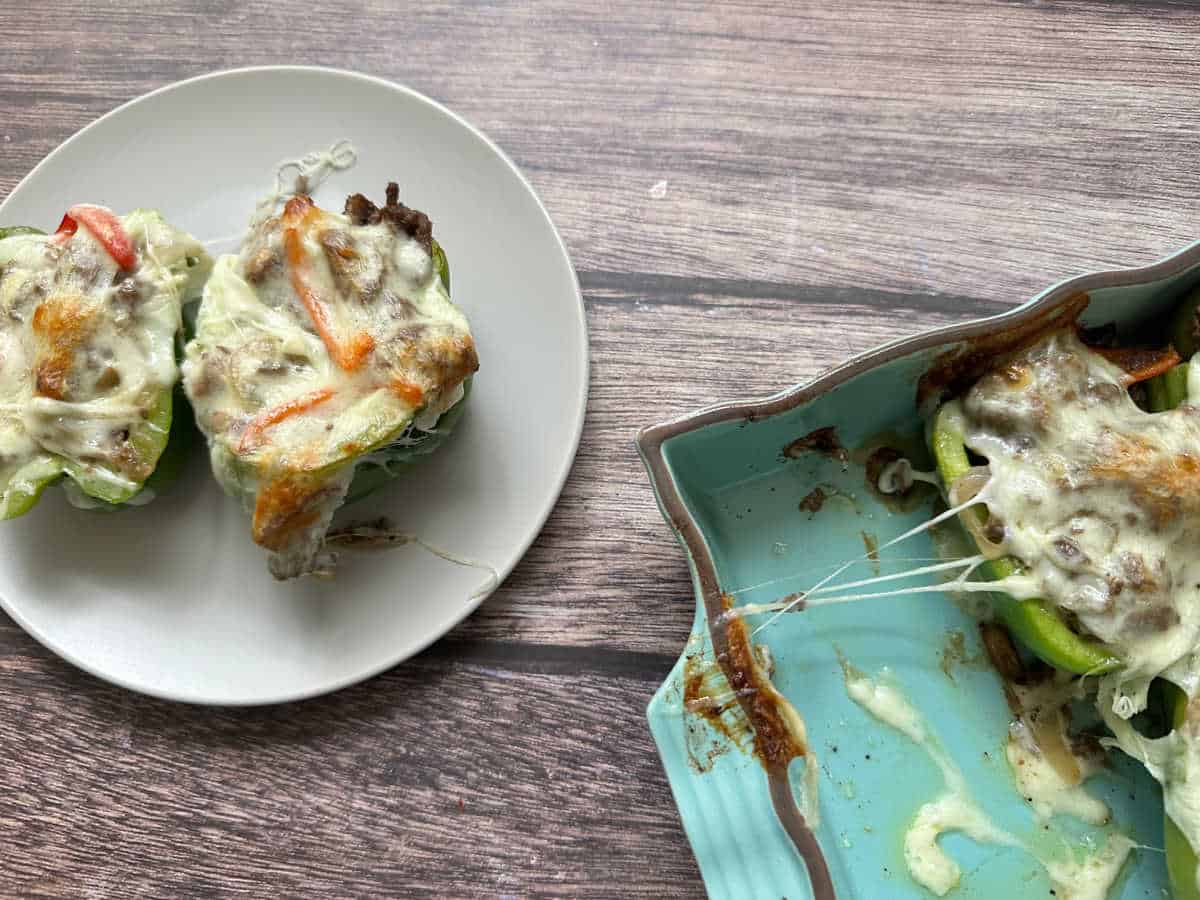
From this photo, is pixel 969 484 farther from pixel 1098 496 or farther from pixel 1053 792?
pixel 1053 792

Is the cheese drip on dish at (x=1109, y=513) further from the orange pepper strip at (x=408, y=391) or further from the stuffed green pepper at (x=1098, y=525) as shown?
the orange pepper strip at (x=408, y=391)

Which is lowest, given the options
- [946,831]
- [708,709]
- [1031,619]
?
[946,831]

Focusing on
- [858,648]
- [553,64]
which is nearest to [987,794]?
[858,648]

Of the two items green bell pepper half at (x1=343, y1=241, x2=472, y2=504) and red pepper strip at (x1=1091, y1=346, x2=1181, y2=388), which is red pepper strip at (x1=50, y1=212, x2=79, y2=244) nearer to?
green bell pepper half at (x1=343, y1=241, x2=472, y2=504)

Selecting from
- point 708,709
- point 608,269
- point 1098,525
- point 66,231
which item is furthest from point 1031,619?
point 66,231

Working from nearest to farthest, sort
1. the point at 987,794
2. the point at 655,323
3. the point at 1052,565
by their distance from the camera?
the point at 1052,565 < the point at 987,794 < the point at 655,323

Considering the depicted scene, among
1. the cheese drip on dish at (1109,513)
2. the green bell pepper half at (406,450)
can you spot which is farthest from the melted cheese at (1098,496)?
the green bell pepper half at (406,450)

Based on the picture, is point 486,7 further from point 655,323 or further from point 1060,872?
point 1060,872
